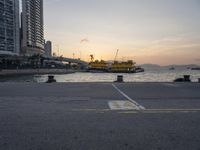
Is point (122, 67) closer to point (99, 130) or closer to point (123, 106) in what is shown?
point (123, 106)

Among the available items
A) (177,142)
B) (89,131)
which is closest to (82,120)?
(89,131)

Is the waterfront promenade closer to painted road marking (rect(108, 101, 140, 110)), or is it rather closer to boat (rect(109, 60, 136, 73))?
painted road marking (rect(108, 101, 140, 110))

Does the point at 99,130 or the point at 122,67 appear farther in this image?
the point at 122,67

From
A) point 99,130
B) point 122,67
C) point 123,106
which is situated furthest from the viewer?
point 122,67

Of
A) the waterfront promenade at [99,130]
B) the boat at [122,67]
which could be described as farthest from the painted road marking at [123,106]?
the boat at [122,67]

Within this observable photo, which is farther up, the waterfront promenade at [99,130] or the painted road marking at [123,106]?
the waterfront promenade at [99,130]

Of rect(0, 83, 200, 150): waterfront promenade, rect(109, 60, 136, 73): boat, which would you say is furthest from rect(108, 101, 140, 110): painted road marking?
rect(109, 60, 136, 73): boat

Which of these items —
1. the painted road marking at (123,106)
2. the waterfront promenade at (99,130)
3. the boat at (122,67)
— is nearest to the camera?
the waterfront promenade at (99,130)

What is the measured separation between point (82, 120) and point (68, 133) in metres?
1.80

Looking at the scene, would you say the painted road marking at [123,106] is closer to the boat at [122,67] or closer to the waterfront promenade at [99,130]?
the waterfront promenade at [99,130]

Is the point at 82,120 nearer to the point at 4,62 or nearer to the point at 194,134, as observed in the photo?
the point at 194,134

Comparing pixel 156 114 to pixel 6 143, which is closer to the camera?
pixel 6 143

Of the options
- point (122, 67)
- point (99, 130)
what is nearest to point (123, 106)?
point (99, 130)

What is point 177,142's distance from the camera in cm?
664
